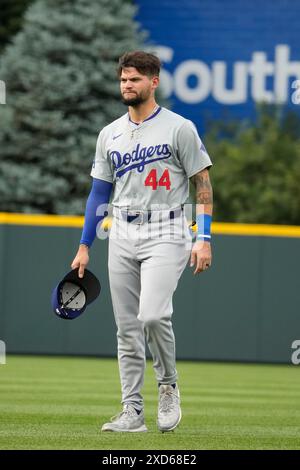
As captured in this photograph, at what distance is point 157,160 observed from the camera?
6836 mm

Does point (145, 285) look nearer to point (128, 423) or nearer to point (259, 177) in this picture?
point (128, 423)

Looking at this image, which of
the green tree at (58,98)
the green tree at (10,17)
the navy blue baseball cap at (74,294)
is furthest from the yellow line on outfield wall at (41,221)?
the green tree at (10,17)

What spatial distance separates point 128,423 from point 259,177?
15.1 m

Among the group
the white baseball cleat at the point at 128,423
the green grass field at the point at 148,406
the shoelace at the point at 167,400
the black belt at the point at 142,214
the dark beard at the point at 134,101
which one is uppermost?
the dark beard at the point at 134,101

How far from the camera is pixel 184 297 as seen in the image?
15.3m

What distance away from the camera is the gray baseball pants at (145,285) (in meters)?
6.76

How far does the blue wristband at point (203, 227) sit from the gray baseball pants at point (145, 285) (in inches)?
3.6

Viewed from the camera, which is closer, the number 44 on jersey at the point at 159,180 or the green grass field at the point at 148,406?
the green grass field at the point at 148,406

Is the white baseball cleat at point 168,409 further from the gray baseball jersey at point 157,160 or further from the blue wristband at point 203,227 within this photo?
the gray baseball jersey at point 157,160

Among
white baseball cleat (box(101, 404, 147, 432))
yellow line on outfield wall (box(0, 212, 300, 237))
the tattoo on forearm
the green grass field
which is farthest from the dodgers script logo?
yellow line on outfield wall (box(0, 212, 300, 237))

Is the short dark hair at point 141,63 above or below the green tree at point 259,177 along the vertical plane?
above

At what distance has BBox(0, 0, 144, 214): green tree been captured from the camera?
21.8 metres

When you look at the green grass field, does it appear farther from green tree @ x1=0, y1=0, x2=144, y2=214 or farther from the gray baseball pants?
green tree @ x1=0, y1=0, x2=144, y2=214

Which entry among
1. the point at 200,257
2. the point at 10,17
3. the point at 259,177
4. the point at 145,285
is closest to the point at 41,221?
the point at 259,177
